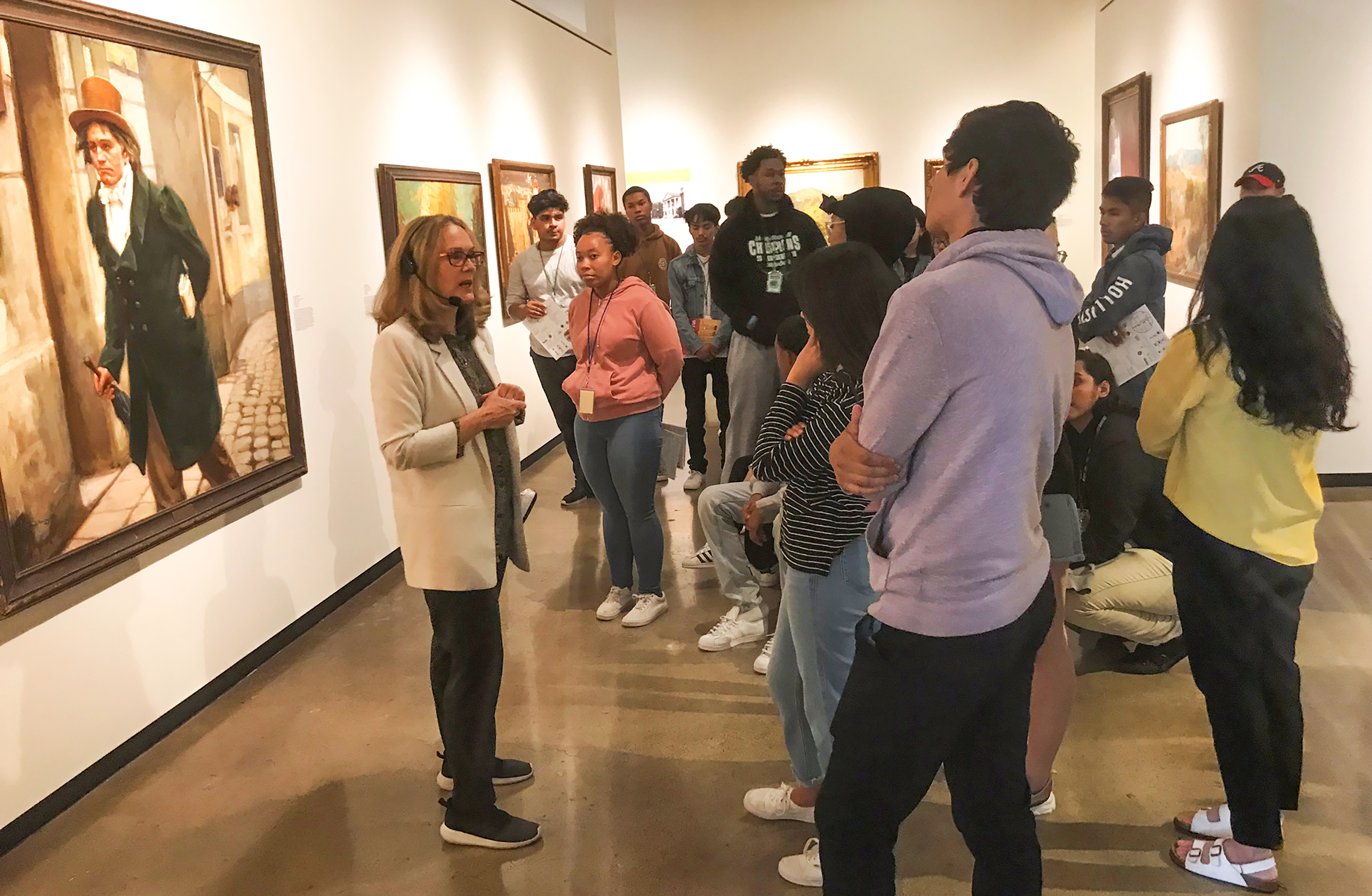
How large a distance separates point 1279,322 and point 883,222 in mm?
1105

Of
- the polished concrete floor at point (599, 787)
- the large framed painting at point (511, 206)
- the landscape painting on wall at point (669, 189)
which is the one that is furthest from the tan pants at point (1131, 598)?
the landscape painting on wall at point (669, 189)

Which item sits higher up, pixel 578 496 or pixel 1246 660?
pixel 1246 660

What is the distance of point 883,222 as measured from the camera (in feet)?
9.45

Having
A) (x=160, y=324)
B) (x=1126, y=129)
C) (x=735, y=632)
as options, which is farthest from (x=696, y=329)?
(x=1126, y=129)

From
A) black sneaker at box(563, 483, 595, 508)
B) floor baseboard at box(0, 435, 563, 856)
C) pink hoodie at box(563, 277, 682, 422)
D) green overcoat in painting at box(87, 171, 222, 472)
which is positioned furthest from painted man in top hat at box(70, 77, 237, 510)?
black sneaker at box(563, 483, 595, 508)

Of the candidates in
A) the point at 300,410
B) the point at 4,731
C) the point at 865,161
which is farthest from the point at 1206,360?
the point at 865,161

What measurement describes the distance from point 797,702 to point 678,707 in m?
1.03

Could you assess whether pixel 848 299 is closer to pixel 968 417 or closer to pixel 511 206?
pixel 968 417

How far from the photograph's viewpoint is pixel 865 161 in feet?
38.3

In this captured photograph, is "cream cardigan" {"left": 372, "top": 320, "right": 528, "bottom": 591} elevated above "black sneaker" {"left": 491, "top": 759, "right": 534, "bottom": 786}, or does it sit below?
above

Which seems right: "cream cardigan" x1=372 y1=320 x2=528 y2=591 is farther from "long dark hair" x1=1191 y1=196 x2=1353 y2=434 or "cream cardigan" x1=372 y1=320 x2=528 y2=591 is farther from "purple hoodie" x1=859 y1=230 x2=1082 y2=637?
"long dark hair" x1=1191 y1=196 x2=1353 y2=434

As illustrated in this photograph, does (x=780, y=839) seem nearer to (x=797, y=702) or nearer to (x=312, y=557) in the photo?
(x=797, y=702)

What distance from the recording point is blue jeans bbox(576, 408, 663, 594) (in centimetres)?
411

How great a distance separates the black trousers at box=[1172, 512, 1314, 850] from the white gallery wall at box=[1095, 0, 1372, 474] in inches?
151
